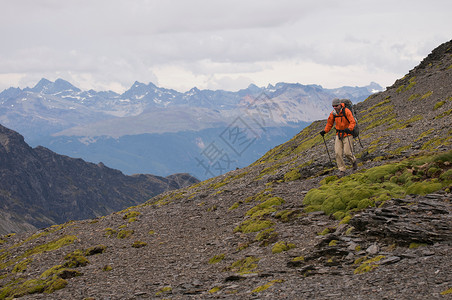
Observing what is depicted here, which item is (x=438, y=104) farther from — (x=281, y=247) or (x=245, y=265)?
(x=245, y=265)

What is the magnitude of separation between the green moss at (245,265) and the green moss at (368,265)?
517cm

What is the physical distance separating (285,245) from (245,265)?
246 cm

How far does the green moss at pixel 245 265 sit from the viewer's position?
2098cm

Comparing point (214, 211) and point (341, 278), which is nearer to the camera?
point (341, 278)

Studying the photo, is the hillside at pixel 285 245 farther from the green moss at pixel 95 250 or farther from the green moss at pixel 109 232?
the green moss at pixel 109 232

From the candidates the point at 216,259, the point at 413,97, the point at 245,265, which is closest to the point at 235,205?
the point at 216,259

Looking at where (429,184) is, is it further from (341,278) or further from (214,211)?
(214,211)

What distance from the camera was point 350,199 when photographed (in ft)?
85.4

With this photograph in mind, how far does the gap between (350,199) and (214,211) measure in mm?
16080

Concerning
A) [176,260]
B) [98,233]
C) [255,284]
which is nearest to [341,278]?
[255,284]

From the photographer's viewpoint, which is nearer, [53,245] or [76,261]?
[76,261]

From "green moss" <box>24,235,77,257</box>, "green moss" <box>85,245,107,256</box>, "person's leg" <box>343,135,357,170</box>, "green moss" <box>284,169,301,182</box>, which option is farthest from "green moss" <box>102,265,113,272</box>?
"green moss" <box>284,169,301,182</box>

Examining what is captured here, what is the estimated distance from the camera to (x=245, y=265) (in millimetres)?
21859

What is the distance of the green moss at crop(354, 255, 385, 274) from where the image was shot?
666 inches
